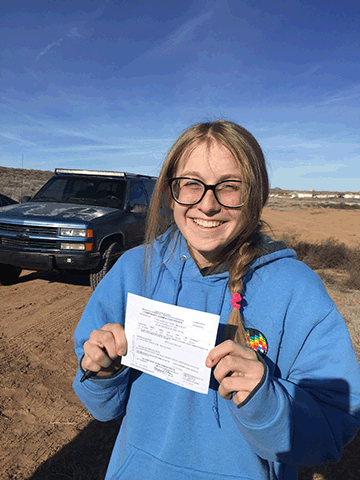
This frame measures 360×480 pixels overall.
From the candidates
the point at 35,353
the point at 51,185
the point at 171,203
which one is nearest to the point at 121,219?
the point at 51,185

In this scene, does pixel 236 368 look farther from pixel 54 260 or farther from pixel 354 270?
pixel 354 270

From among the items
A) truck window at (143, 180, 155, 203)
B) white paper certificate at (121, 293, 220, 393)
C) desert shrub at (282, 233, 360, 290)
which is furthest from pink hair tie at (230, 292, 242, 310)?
desert shrub at (282, 233, 360, 290)

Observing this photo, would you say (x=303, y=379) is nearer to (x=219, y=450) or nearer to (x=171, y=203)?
(x=219, y=450)

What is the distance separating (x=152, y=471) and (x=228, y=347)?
1.89 feet

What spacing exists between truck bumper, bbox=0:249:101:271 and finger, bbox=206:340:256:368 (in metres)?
4.46

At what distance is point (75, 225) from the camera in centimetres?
523

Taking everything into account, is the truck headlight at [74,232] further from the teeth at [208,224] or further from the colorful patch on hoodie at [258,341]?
the colorful patch on hoodie at [258,341]

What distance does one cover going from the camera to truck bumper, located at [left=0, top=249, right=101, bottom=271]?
519cm

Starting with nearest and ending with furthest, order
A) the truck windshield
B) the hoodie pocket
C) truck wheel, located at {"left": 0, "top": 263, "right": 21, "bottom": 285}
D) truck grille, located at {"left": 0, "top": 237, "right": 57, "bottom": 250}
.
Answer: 1. the hoodie pocket
2. truck grille, located at {"left": 0, "top": 237, "right": 57, "bottom": 250}
3. truck wheel, located at {"left": 0, "top": 263, "right": 21, "bottom": 285}
4. the truck windshield

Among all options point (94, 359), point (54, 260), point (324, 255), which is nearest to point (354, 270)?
point (324, 255)

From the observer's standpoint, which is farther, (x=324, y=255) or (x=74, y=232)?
(x=324, y=255)

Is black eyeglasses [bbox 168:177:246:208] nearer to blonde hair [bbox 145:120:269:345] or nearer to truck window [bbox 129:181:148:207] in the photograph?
blonde hair [bbox 145:120:269:345]

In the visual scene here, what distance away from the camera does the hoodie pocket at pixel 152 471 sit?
1.16 m

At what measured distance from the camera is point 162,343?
118cm
